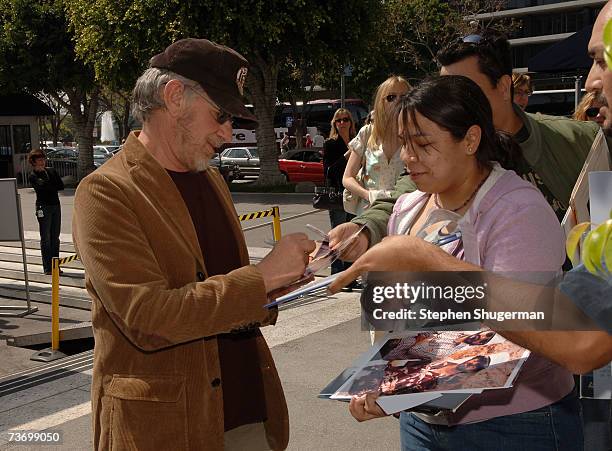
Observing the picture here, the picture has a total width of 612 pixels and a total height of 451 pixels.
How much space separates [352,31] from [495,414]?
72.4 ft

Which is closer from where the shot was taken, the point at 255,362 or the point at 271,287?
the point at 271,287

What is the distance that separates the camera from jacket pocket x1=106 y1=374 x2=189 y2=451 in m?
2.14

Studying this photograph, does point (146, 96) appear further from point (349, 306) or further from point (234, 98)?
point (349, 306)

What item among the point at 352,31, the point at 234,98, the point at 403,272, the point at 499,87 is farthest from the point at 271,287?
the point at 352,31

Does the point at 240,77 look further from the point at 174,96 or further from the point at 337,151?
the point at 337,151

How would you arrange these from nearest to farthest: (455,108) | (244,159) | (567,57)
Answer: (455,108) < (567,57) < (244,159)

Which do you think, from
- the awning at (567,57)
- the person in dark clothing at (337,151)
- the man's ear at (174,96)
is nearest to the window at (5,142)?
the person in dark clothing at (337,151)

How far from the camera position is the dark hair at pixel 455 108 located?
6.25ft

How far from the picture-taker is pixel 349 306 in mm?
7957

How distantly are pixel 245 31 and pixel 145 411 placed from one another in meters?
20.9

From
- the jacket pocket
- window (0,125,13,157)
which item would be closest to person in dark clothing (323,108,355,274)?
the jacket pocket

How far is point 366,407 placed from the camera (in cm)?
169

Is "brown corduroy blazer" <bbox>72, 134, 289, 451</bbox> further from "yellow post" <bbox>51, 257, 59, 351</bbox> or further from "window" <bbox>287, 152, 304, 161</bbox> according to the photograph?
"window" <bbox>287, 152, 304, 161</bbox>

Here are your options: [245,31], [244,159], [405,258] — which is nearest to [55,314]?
[405,258]
